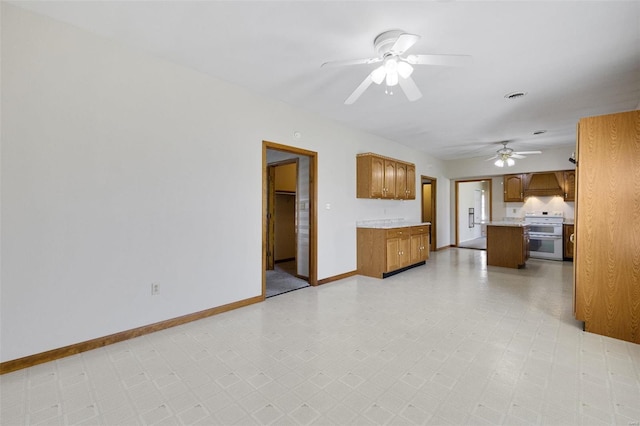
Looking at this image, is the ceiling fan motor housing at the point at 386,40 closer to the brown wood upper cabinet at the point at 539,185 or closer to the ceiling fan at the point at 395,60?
the ceiling fan at the point at 395,60

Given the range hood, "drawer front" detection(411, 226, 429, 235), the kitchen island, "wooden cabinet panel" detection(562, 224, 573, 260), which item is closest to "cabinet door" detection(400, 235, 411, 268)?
"drawer front" detection(411, 226, 429, 235)

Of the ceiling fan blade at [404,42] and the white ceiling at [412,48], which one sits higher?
the white ceiling at [412,48]

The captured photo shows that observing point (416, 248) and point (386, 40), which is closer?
point (386, 40)

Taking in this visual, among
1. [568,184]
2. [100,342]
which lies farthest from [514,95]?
[100,342]

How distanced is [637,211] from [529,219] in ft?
18.4

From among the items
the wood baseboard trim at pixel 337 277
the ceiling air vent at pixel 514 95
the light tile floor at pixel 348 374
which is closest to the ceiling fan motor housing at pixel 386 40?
the ceiling air vent at pixel 514 95

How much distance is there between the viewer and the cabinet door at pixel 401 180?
6055 mm

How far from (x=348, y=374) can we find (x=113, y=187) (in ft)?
8.54

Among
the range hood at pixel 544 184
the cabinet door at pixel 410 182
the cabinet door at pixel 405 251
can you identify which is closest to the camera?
the cabinet door at pixel 405 251

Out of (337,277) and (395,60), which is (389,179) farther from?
(395,60)

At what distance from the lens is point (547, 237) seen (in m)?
6.96

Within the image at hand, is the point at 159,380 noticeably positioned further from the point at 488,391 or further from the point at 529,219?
the point at 529,219

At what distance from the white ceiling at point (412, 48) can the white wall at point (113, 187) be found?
30cm

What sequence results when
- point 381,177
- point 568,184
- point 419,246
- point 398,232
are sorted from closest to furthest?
1. point 398,232
2. point 381,177
3. point 419,246
4. point 568,184
